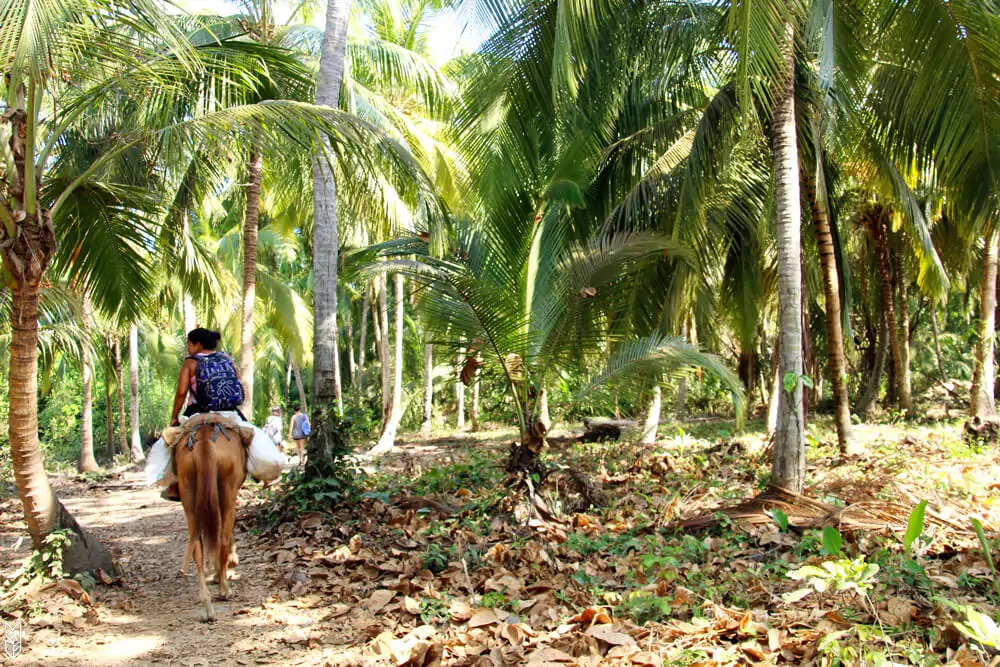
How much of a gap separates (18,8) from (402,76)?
9.52 m

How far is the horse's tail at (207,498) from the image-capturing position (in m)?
5.02

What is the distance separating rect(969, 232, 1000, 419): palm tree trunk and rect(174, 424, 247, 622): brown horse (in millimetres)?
10080

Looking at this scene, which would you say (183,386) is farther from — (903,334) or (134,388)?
(903,334)

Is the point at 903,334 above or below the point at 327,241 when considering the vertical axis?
below

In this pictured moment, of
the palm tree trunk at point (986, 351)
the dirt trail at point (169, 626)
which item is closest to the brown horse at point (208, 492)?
the dirt trail at point (169, 626)

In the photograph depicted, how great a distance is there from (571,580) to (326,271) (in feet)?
14.3

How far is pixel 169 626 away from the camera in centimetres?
474

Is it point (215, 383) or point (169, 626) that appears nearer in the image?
point (169, 626)

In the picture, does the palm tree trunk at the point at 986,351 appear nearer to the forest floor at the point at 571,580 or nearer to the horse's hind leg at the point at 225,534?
the forest floor at the point at 571,580

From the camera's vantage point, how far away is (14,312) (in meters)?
5.16

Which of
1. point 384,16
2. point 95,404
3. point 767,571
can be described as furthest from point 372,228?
point 95,404

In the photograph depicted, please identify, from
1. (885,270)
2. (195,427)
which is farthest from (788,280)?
(885,270)

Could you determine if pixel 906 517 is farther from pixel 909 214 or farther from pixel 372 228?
pixel 372 228

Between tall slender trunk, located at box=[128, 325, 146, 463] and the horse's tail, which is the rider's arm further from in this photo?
tall slender trunk, located at box=[128, 325, 146, 463]
